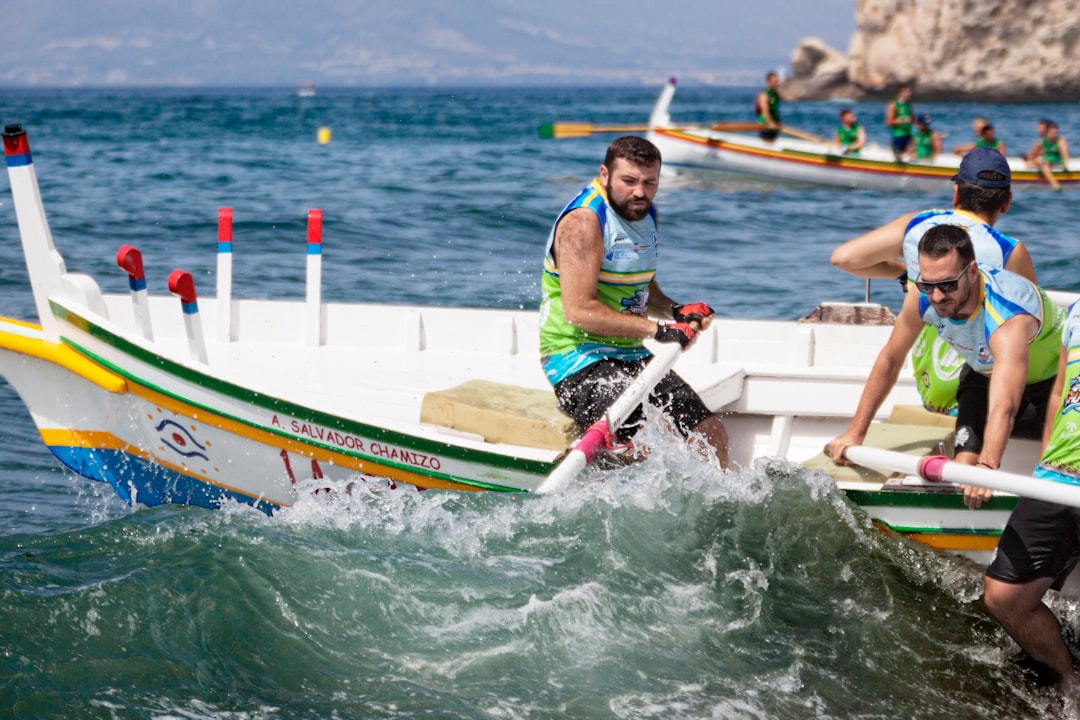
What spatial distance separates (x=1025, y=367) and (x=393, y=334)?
15.0 ft

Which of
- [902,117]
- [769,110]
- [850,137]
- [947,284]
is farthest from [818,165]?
[947,284]

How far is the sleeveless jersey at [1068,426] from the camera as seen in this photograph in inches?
177

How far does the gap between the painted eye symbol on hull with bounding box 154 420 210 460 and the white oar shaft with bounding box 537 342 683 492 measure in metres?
2.15

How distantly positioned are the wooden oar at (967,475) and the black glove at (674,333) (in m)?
0.88

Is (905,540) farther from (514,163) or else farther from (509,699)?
(514,163)

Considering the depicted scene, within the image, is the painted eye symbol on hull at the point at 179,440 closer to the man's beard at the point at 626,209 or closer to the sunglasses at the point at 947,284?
the man's beard at the point at 626,209

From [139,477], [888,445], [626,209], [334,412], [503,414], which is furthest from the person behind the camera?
[139,477]

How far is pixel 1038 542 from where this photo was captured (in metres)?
4.66

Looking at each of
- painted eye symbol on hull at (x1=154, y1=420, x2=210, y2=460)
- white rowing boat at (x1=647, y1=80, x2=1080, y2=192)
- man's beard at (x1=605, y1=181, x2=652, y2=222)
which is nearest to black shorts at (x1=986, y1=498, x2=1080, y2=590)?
man's beard at (x1=605, y1=181, x2=652, y2=222)

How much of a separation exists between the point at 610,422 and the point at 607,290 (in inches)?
26.6

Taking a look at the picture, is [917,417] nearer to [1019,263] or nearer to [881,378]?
[881,378]

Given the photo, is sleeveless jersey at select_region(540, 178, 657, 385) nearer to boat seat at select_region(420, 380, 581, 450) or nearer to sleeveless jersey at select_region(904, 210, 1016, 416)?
boat seat at select_region(420, 380, 581, 450)

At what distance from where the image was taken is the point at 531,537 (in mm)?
5891

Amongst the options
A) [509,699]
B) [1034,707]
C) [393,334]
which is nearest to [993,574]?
[1034,707]
